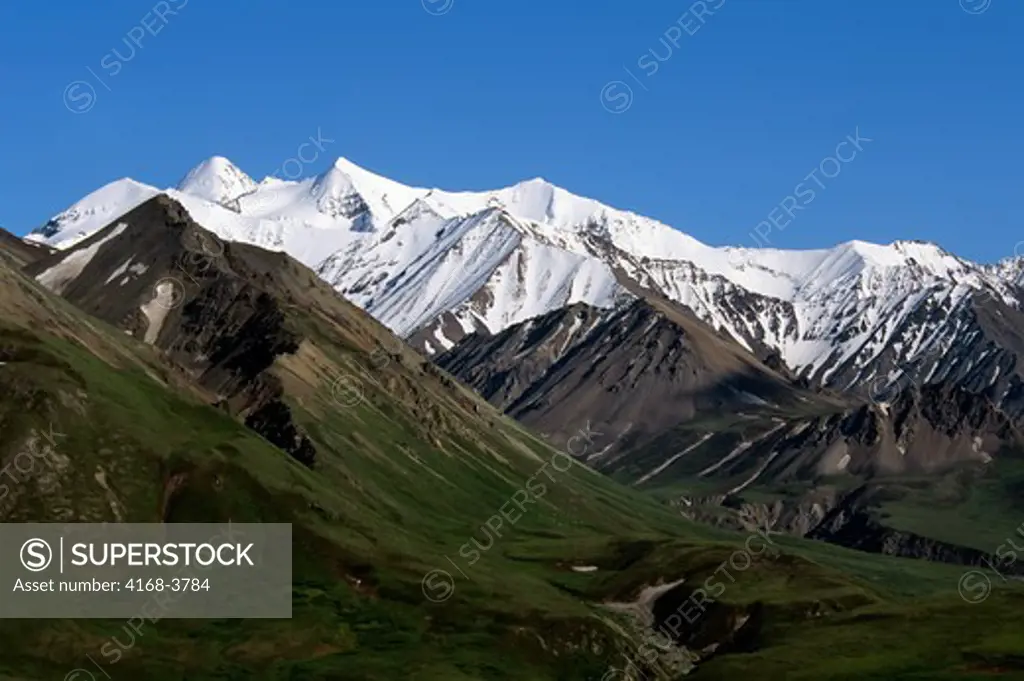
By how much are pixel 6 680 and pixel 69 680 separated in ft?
33.9

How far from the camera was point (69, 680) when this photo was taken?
655 ft

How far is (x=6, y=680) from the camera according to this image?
7500 inches
